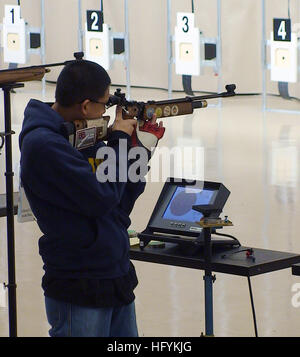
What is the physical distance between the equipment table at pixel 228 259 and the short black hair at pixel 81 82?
805 millimetres

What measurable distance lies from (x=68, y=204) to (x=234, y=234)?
3275mm

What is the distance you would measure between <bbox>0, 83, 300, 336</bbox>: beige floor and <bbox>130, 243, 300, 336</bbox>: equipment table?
852 millimetres

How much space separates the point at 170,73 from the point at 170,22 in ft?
2.72

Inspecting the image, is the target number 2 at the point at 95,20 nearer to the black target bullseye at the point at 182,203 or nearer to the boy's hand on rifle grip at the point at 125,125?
the black target bullseye at the point at 182,203

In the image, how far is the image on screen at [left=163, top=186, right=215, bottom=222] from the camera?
344 cm

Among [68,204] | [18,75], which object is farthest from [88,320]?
[18,75]

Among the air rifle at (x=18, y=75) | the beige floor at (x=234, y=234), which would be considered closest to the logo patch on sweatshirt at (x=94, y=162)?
the air rifle at (x=18, y=75)

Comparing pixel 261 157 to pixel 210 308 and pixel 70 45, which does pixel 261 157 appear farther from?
pixel 70 45

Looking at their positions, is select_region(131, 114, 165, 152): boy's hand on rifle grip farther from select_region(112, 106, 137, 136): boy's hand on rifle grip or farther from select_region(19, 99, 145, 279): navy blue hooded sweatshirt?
select_region(19, 99, 145, 279): navy blue hooded sweatshirt

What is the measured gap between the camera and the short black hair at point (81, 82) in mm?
2631

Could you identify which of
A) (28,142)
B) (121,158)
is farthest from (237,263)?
(28,142)

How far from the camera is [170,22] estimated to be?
13.0 m

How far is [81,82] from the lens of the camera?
8.63ft

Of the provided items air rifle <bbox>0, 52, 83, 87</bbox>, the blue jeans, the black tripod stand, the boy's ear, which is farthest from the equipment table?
the boy's ear
